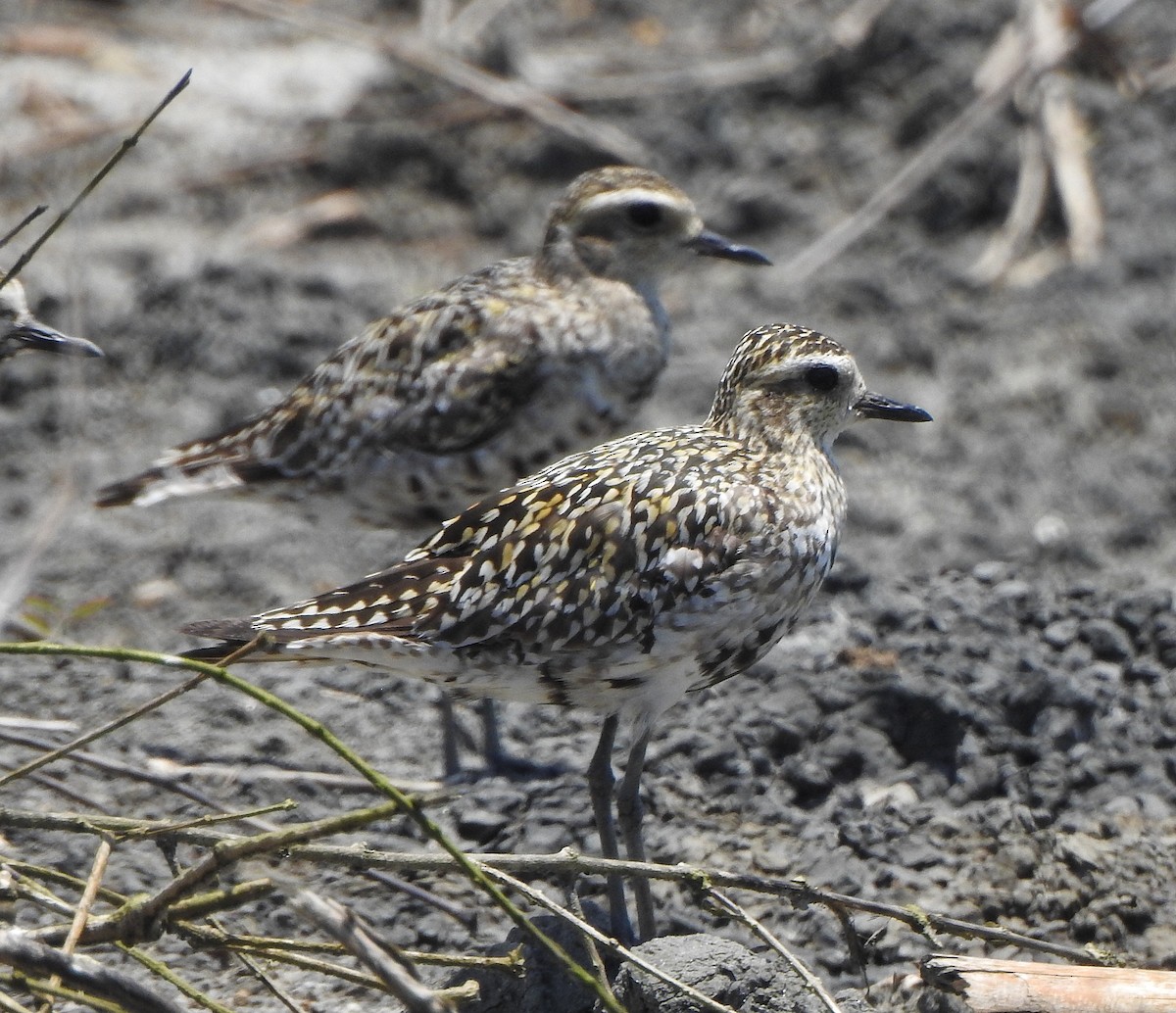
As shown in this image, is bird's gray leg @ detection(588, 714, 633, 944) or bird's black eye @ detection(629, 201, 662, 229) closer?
bird's gray leg @ detection(588, 714, 633, 944)

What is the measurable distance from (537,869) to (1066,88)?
25.3ft

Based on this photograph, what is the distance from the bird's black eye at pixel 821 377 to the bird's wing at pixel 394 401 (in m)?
1.37

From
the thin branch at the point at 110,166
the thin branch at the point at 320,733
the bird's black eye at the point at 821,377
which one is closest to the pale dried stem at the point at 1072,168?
the bird's black eye at the point at 821,377

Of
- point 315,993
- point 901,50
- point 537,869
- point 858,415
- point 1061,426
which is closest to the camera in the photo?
point 537,869

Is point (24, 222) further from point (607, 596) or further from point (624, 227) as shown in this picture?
point (624, 227)

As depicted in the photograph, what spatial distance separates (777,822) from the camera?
18.1 feet

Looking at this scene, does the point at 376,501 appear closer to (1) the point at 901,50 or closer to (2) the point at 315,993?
(2) the point at 315,993

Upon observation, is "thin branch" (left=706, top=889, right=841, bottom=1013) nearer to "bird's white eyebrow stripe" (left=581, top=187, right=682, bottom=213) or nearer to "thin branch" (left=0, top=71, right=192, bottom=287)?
"thin branch" (left=0, top=71, right=192, bottom=287)

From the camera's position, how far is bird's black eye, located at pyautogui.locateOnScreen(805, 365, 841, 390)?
536 cm

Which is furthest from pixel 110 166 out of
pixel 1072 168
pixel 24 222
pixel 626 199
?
pixel 1072 168

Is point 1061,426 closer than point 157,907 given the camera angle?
No

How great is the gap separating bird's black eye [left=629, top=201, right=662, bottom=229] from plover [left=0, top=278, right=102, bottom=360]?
2.19m

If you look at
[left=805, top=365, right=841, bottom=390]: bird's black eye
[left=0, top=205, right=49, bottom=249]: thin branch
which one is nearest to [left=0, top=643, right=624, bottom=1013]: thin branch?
[left=0, top=205, right=49, bottom=249]: thin branch

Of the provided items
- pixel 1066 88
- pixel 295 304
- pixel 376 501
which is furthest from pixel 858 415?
pixel 1066 88
